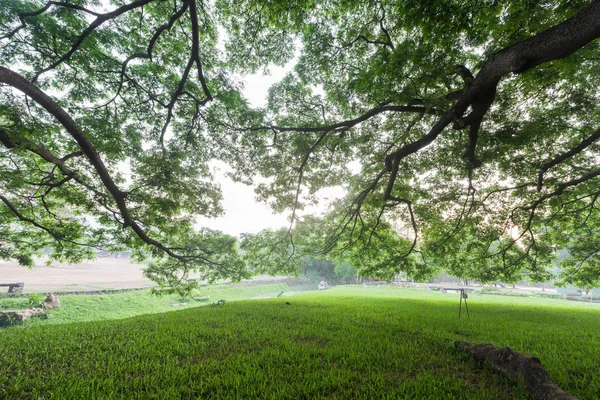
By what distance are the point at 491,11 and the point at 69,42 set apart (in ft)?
25.2

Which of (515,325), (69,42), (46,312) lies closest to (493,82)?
(515,325)

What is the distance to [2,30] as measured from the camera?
4219mm

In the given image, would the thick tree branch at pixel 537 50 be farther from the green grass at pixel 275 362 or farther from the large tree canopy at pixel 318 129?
the green grass at pixel 275 362

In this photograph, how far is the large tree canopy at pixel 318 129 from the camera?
12.8 feet

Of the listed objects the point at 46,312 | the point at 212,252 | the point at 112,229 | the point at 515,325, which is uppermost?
the point at 112,229

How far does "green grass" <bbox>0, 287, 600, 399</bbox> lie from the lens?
2.51 meters

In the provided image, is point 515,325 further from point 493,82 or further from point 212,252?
point 212,252

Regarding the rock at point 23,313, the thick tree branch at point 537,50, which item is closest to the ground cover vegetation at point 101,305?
the rock at point 23,313

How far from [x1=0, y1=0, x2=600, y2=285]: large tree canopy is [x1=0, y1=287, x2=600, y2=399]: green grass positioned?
3322mm

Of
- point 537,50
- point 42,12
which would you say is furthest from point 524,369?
point 42,12

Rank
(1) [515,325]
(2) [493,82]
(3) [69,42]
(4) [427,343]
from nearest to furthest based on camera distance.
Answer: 1. (2) [493,82]
2. (4) [427,343]
3. (3) [69,42]
4. (1) [515,325]

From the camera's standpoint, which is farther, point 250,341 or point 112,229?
point 112,229

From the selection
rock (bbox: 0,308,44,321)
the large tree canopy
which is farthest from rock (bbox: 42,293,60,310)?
the large tree canopy

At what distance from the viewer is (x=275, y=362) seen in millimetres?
3246
